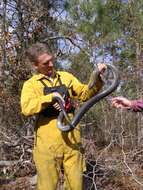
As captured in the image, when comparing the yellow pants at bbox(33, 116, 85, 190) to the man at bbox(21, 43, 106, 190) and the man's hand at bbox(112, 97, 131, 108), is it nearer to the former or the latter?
the man at bbox(21, 43, 106, 190)

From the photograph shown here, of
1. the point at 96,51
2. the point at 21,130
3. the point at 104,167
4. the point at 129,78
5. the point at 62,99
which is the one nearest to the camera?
the point at 62,99

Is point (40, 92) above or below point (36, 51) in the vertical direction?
below

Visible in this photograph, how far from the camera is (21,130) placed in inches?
329

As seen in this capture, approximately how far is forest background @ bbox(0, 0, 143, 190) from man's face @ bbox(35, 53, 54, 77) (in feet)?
8.07

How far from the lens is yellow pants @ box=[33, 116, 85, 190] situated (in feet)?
13.9

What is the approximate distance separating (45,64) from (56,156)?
0.79 m

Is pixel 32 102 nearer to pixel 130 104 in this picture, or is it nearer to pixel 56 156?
pixel 56 156

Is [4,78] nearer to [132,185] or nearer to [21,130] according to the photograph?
[21,130]

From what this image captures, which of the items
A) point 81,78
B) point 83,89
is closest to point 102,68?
point 83,89

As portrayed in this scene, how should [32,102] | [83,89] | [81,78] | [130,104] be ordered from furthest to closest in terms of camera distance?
[81,78]
[83,89]
[32,102]
[130,104]

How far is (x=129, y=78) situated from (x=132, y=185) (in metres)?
2.76

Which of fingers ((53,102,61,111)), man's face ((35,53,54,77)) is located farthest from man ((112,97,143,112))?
man's face ((35,53,54,77))

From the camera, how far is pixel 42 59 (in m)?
4.24

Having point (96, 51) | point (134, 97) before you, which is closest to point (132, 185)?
point (134, 97)
